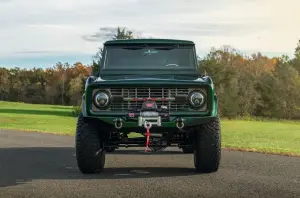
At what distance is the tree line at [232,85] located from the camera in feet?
219

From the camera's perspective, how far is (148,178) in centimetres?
782

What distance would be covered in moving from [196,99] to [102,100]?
1514mm

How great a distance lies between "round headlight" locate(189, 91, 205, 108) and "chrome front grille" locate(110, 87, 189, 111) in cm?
11

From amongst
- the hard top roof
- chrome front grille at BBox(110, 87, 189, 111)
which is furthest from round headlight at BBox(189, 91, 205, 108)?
the hard top roof

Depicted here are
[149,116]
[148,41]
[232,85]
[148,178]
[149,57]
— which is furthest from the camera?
[232,85]

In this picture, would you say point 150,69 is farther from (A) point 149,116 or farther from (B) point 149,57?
(A) point 149,116

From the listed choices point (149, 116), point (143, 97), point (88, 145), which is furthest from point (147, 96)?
point (88, 145)

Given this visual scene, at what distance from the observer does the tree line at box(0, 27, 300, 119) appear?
6681cm

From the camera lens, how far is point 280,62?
8688 centimetres

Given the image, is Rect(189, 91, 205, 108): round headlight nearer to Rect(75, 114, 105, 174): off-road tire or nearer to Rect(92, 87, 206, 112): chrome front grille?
Rect(92, 87, 206, 112): chrome front grille

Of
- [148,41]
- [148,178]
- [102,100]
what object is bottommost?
[148,178]

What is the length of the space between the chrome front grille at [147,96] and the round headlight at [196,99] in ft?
0.35

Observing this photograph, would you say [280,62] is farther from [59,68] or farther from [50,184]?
[50,184]

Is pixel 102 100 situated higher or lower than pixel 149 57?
lower
